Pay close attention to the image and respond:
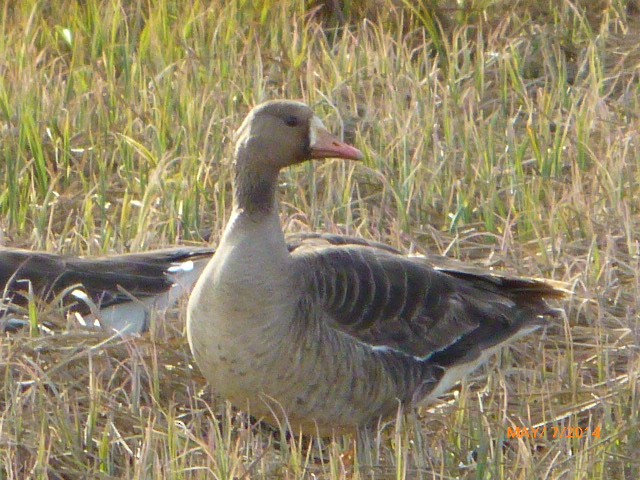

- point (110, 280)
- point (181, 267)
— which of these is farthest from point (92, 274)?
point (181, 267)

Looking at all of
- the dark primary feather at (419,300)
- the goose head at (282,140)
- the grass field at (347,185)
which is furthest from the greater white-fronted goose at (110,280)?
the goose head at (282,140)

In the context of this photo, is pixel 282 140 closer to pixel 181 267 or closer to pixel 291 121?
pixel 291 121

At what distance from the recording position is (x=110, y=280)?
4984 millimetres

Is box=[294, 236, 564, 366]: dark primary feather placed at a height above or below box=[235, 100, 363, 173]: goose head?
below

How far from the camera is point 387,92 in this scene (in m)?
6.79

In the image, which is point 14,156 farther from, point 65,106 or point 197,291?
point 197,291

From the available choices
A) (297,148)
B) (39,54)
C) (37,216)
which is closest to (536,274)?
(297,148)

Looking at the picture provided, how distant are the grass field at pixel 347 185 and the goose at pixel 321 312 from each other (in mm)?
124

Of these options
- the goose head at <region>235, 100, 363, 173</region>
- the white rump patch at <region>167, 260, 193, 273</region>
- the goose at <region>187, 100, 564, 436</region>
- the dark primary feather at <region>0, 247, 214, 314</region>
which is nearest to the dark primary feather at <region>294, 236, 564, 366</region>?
the goose at <region>187, 100, 564, 436</region>

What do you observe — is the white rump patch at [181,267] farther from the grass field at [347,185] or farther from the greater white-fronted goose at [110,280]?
the grass field at [347,185]
